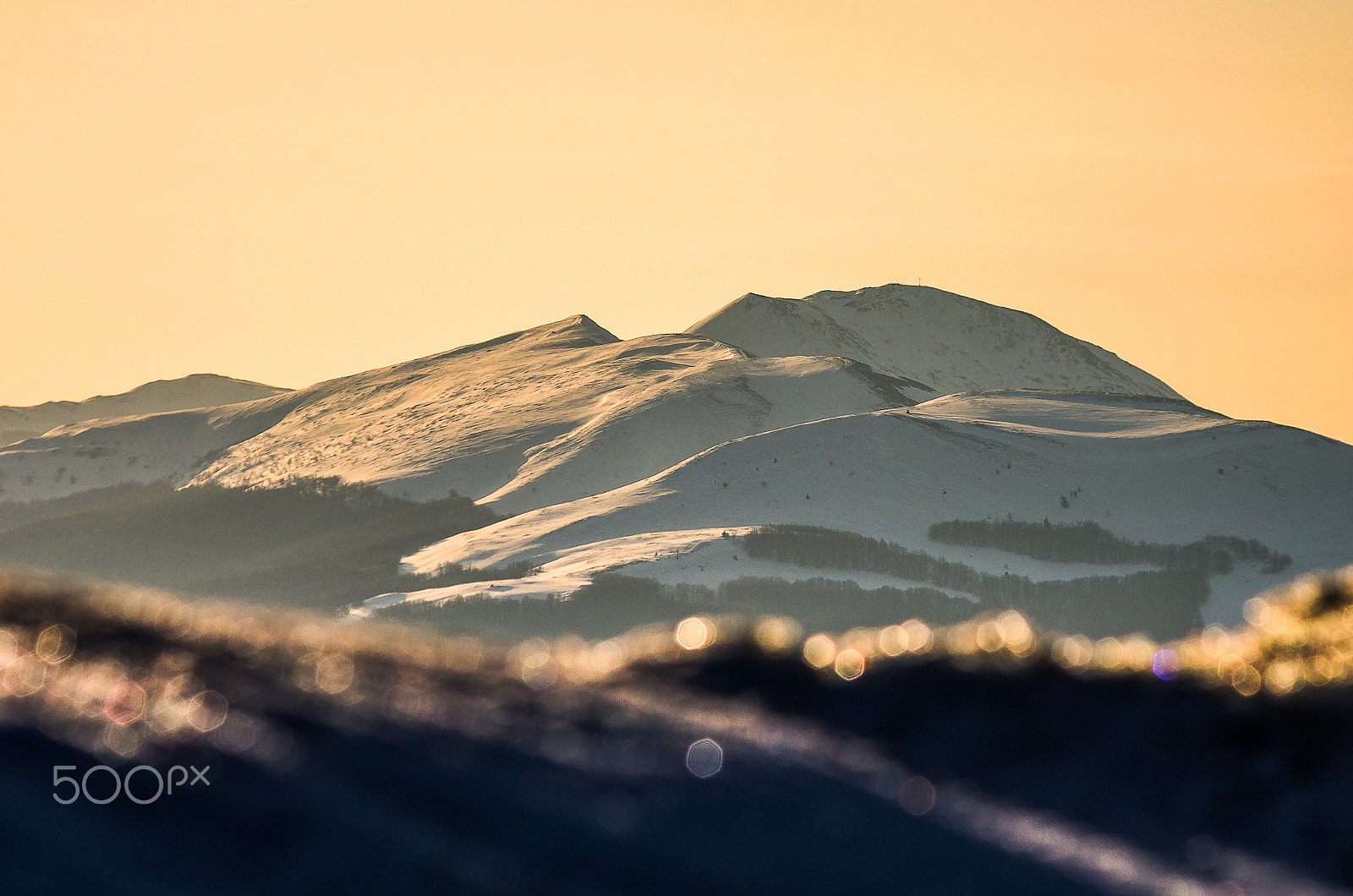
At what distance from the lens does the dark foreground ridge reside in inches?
81.6

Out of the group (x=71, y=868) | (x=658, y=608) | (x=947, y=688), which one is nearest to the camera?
(x=71, y=868)

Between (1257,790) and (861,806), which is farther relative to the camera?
(1257,790)

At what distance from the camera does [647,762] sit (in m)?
2.44

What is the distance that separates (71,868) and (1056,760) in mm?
1955

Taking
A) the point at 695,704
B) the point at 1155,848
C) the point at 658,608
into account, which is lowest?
the point at 658,608

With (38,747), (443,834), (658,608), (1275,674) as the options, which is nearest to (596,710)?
(443,834)

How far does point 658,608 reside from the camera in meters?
179

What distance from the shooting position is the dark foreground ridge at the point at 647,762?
2.07m

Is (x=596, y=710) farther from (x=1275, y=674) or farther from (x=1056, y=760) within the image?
(x=1275, y=674)
